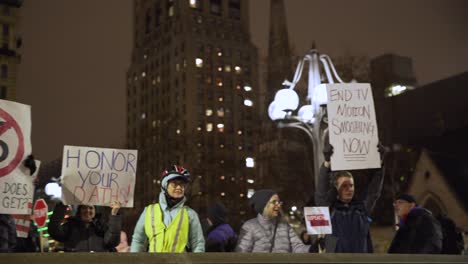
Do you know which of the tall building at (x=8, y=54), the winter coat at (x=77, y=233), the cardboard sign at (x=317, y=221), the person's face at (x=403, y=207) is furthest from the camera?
the tall building at (x=8, y=54)

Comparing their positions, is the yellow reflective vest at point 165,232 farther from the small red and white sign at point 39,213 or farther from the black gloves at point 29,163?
the small red and white sign at point 39,213

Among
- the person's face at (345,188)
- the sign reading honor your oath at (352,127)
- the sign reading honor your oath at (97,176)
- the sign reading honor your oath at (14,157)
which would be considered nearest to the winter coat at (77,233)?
the sign reading honor your oath at (97,176)

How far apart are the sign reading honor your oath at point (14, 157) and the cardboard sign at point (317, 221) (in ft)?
10.6

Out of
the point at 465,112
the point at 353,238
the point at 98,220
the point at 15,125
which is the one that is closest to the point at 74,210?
the point at 98,220

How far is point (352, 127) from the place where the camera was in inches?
315

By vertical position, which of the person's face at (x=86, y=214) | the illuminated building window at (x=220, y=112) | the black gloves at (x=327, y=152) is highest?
the illuminated building window at (x=220, y=112)

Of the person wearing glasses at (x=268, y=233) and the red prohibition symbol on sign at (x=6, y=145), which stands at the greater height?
the red prohibition symbol on sign at (x=6, y=145)

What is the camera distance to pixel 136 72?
4373 inches

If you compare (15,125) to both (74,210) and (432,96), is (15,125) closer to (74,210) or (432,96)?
(74,210)

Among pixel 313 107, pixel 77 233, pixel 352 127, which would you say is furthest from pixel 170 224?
pixel 313 107

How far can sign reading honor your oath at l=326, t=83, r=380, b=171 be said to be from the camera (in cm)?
762

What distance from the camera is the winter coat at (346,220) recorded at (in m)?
6.66

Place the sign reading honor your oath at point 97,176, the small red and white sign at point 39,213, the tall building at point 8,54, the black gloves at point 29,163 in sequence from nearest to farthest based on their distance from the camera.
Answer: the black gloves at point 29,163 < the sign reading honor your oath at point 97,176 < the small red and white sign at point 39,213 < the tall building at point 8,54

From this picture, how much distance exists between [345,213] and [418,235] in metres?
0.74
